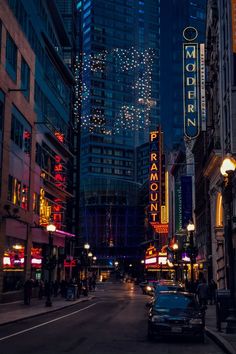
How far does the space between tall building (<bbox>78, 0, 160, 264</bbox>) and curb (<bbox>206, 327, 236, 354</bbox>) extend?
447 feet

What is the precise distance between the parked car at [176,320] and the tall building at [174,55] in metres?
142

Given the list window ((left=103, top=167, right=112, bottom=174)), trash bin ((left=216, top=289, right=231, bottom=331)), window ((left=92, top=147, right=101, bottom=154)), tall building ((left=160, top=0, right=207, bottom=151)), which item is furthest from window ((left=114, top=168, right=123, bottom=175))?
trash bin ((left=216, top=289, right=231, bottom=331))

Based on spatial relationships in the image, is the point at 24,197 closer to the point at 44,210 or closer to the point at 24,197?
the point at 24,197

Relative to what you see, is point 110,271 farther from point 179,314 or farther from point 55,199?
point 179,314

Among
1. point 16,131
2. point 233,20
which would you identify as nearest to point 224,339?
point 233,20

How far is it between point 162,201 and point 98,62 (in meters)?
105

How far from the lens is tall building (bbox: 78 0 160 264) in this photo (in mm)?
156500

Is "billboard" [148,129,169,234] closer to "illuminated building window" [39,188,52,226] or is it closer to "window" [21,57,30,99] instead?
"illuminated building window" [39,188,52,226]

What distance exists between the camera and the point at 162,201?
289ft

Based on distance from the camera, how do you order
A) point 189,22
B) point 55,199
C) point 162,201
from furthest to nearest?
point 189,22 < point 162,201 < point 55,199

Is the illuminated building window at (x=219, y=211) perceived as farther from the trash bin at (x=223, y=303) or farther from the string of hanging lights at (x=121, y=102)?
the string of hanging lights at (x=121, y=102)

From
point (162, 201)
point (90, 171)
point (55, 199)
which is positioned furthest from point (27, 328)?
point (90, 171)

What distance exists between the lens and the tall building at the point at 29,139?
3881 centimetres

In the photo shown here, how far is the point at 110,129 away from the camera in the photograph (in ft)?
598
